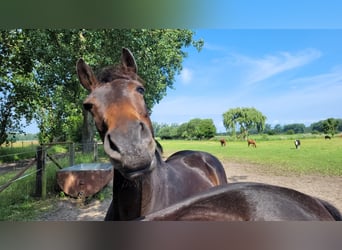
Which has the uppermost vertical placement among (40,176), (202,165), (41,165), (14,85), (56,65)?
(56,65)

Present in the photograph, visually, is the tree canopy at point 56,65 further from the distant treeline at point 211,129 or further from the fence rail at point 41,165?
the distant treeline at point 211,129

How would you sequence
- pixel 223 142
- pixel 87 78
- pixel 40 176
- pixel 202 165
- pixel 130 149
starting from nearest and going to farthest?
1. pixel 130 149
2. pixel 87 78
3. pixel 202 165
4. pixel 40 176
5. pixel 223 142

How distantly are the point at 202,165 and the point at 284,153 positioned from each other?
2316 mm

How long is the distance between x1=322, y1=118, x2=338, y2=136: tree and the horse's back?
214 centimetres

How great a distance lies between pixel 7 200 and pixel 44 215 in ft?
1.28

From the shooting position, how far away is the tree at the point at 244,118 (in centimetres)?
325

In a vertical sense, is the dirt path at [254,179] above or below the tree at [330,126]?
below

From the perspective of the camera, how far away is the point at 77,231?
203cm

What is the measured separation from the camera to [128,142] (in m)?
0.81

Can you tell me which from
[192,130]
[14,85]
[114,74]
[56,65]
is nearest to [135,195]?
[114,74]

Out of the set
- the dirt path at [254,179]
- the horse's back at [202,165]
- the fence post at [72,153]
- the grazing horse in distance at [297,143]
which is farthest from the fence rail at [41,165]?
the grazing horse in distance at [297,143]

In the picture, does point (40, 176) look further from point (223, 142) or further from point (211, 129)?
point (223, 142)

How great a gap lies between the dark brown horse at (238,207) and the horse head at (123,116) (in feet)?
0.81

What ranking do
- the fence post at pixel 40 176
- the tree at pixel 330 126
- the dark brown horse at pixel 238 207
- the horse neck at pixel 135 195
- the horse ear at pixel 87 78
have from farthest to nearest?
the tree at pixel 330 126, the fence post at pixel 40 176, the horse ear at pixel 87 78, the horse neck at pixel 135 195, the dark brown horse at pixel 238 207
